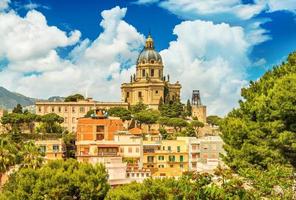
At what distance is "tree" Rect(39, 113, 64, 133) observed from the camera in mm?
93000

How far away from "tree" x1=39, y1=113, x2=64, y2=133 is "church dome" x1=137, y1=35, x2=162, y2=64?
87.5ft

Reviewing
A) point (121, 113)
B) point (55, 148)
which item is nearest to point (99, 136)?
point (55, 148)

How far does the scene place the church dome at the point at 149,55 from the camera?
121 meters

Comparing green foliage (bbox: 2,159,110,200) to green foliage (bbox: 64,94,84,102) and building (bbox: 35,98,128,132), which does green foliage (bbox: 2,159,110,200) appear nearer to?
building (bbox: 35,98,128,132)

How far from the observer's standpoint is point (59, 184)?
1247 inches

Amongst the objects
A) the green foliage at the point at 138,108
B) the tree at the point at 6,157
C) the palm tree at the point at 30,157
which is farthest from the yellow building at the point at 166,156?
the green foliage at the point at 138,108

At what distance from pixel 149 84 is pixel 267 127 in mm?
89034

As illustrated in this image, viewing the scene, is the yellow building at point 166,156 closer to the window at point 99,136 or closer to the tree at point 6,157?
the window at point 99,136

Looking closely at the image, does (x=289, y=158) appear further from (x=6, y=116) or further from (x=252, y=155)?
(x=6, y=116)

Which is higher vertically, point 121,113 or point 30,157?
point 121,113

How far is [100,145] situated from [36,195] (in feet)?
95.3

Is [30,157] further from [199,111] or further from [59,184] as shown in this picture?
[199,111]

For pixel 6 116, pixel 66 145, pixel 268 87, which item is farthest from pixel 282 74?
pixel 6 116

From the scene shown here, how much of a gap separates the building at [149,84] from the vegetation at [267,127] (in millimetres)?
83264
